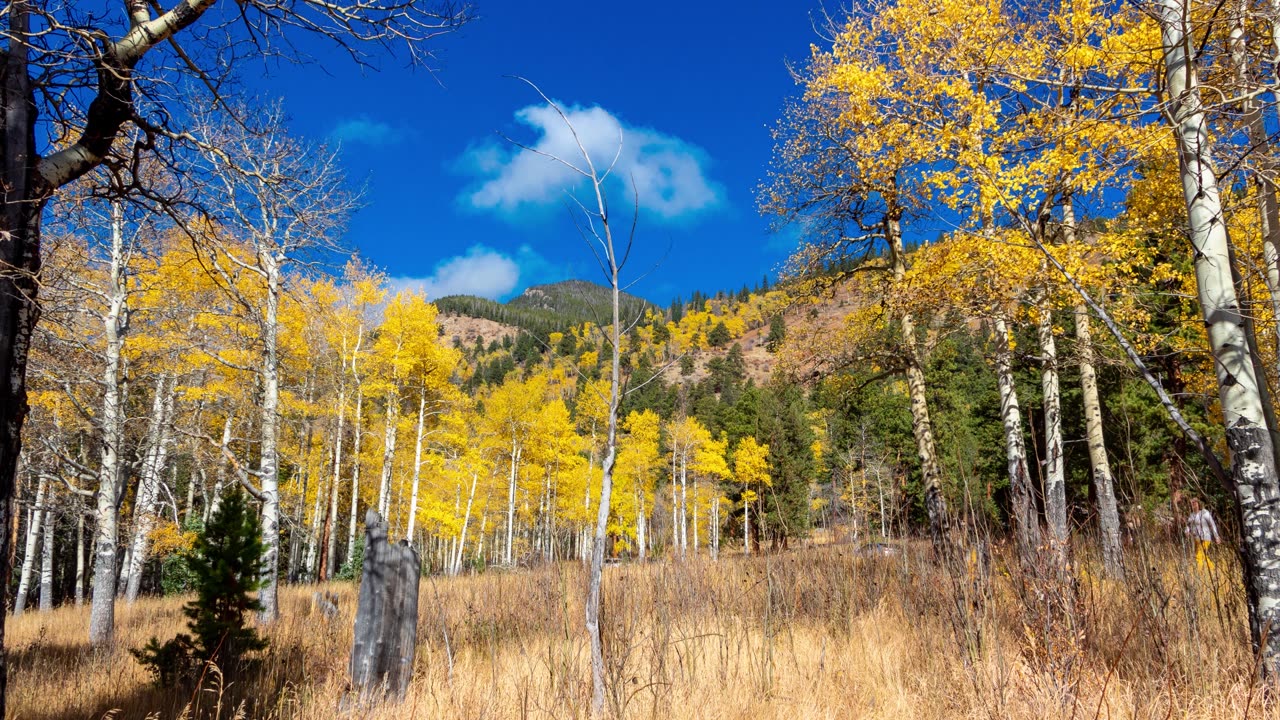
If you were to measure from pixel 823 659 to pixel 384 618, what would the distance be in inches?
112

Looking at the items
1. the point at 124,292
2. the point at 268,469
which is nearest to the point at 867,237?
the point at 268,469

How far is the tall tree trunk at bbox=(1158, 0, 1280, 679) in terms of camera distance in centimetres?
271

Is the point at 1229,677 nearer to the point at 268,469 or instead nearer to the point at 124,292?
the point at 268,469

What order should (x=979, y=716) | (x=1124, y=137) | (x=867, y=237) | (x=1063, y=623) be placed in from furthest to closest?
1. (x=867, y=237)
2. (x=1124, y=137)
3. (x=1063, y=623)
4. (x=979, y=716)

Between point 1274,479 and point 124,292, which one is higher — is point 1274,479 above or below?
below

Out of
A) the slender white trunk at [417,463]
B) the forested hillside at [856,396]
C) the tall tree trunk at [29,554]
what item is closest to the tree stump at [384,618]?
the forested hillside at [856,396]

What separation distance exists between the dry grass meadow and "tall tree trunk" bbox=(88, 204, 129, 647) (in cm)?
135

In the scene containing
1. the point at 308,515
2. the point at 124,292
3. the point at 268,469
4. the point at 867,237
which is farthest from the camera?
the point at 308,515

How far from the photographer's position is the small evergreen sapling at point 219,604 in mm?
4384

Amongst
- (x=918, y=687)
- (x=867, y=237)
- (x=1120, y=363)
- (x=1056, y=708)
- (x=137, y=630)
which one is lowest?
(x=137, y=630)

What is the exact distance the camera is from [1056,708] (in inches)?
99.3

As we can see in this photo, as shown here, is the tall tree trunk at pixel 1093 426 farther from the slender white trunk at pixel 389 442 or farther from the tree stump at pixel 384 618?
the slender white trunk at pixel 389 442

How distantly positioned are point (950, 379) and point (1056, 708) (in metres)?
28.1

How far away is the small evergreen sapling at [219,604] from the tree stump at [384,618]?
3.53ft
